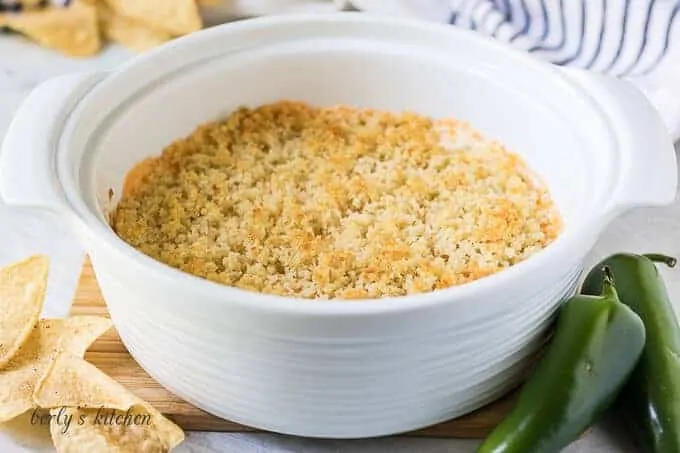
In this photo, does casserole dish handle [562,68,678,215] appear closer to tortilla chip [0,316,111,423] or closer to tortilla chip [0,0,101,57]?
tortilla chip [0,316,111,423]

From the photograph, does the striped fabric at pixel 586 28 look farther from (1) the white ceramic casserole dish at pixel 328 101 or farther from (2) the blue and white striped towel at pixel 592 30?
(1) the white ceramic casserole dish at pixel 328 101

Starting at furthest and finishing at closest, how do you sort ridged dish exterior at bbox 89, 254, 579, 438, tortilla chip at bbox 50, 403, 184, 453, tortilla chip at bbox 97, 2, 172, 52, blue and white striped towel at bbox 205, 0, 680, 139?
tortilla chip at bbox 97, 2, 172, 52 < blue and white striped towel at bbox 205, 0, 680, 139 < tortilla chip at bbox 50, 403, 184, 453 < ridged dish exterior at bbox 89, 254, 579, 438

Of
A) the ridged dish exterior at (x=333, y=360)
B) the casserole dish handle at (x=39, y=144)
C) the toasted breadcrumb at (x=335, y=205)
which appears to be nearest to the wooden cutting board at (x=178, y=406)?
the ridged dish exterior at (x=333, y=360)

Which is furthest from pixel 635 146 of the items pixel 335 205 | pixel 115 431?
pixel 115 431

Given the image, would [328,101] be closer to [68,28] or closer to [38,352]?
[38,352]

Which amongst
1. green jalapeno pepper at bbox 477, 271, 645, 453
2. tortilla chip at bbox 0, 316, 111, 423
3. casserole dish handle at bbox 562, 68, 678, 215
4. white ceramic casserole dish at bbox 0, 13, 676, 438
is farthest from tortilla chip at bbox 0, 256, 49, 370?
casserole dish handle at bbox 562, 68, 678, 215

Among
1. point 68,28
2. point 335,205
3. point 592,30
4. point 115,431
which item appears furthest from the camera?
point 68,28

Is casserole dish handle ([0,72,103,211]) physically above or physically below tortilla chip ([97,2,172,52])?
above
